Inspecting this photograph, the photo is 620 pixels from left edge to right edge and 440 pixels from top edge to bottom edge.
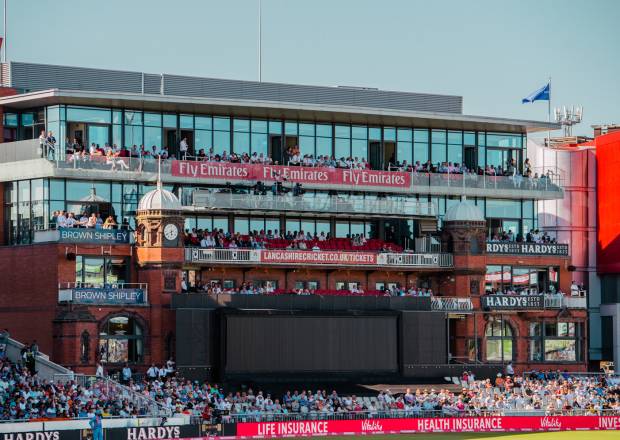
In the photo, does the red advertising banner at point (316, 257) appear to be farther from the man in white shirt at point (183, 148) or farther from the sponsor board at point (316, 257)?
the man in white shirt at point (183, 148)

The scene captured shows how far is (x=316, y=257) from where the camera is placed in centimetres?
9081

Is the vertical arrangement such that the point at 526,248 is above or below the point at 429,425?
above

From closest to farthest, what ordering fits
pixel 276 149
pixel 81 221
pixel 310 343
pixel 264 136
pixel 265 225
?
pixel 81 221, pixel 310 343, pixel 265 225, pixel 264 136, pixel 276 149

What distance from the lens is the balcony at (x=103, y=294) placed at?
83500mm

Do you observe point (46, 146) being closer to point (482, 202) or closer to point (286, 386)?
point (286, 386)

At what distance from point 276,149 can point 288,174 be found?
3.17 metres

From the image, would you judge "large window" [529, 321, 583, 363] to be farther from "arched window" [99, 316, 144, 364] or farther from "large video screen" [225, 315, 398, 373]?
"arched window" [99, 316, 144, 364]

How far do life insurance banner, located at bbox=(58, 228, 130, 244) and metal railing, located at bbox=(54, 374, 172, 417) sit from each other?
9.76 meters

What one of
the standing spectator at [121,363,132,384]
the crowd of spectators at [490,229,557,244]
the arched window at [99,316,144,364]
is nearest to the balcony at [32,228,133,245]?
the arched window at [99,316,144,364]

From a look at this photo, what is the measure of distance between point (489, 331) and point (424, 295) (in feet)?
22.6

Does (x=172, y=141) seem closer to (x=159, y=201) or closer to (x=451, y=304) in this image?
(x=159, y=201)

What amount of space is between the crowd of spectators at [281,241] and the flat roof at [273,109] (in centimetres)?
723

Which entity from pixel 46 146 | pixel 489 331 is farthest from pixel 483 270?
pixel 46 146

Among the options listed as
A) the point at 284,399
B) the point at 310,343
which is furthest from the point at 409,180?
the point at 284,399
